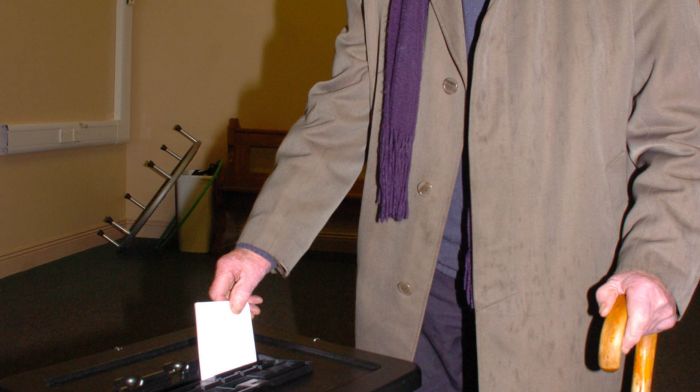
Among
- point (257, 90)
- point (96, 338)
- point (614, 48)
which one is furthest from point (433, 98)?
point (257, 90)

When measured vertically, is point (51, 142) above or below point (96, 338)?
above

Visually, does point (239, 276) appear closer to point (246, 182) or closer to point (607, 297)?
point (607, 297)

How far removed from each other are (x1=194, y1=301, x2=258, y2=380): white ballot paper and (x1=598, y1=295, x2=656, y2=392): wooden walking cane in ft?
1.39

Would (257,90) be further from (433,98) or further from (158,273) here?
(433,98)

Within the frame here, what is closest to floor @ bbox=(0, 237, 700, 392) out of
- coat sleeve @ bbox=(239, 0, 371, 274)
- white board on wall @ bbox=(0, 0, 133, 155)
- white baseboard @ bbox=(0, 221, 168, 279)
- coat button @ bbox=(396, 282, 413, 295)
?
white baseboard @ bbox=(0, 221, 168, 279)

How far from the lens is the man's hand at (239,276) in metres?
1.16

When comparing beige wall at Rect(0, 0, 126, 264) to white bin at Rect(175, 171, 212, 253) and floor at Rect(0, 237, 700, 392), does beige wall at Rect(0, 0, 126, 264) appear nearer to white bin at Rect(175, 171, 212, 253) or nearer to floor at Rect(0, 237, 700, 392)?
floor at Rect(0, 237, 700, 392)

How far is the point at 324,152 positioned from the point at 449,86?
24cm

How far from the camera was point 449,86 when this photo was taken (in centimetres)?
121

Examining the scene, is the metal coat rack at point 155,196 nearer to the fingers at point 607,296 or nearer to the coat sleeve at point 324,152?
the coat sleeve at point 324,152

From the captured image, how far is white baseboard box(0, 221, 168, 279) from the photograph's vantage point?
4.73 m

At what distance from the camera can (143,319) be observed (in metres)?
3.95

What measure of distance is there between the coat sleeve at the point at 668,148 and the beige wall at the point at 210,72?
484cm

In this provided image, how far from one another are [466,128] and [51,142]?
13.7 feet
